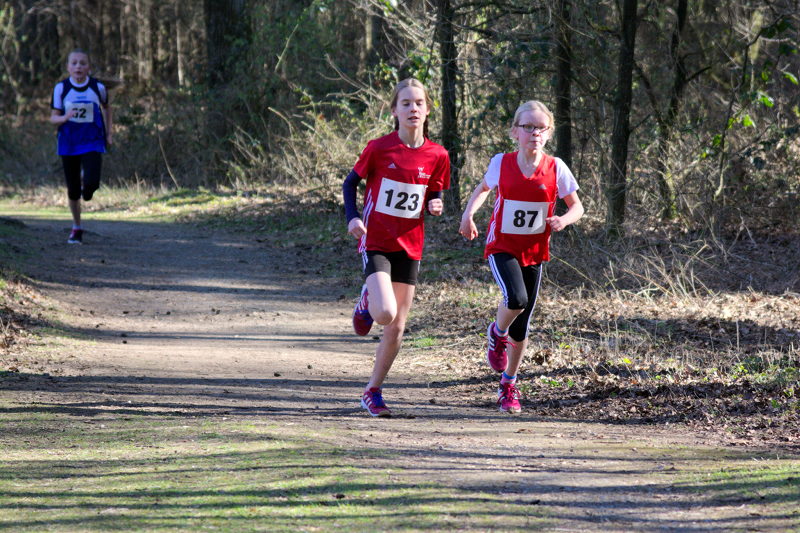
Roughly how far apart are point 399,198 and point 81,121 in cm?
819

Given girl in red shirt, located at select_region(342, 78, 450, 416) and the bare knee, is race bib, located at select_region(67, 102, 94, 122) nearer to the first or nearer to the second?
girl in red shirt, located at select_region(342, 78, 450, 416)

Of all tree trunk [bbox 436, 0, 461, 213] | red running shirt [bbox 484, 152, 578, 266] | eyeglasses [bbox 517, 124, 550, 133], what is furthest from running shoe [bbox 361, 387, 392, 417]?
tree trunk [bbox 436, 0, 461, 213]

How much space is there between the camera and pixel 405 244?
20.1ft

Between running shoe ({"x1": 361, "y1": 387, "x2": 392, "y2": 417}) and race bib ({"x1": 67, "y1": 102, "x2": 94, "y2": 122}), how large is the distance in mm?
8193

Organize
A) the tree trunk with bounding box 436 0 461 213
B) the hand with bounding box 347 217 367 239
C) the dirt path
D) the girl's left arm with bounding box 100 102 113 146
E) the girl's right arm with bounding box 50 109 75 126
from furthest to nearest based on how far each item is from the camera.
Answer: the tree trunk with bounding box 436 0 461 213, the girl's left arm with bounding box 100 102 113 146, the girl's right arm with bounding box 50 109 75 126, the hand with bounding box 347 217 367 239, the dirt path

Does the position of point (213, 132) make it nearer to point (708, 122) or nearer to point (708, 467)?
point (708, 122)

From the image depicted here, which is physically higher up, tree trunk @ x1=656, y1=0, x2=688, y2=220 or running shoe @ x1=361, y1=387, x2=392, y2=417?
tree trunk @ x1=656, y1=0, x2=688, y2=220

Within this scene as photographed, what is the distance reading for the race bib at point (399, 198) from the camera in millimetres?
6086

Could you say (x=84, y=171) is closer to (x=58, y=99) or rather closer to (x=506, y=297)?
(x=58, y=99)

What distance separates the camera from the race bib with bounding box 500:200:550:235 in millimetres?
6453

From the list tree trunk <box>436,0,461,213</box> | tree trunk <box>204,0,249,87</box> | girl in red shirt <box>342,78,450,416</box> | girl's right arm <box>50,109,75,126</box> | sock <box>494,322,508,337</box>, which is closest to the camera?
girl in red shirt <box>342,78,450,416</box>

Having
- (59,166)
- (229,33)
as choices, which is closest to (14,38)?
(59,166)

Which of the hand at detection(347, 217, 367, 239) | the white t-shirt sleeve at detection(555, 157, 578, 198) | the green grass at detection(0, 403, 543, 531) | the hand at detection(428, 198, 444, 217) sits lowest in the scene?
the green grass at detection(0, 403, 543, 531)

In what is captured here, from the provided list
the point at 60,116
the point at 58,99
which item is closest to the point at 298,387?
the point at 60,116
